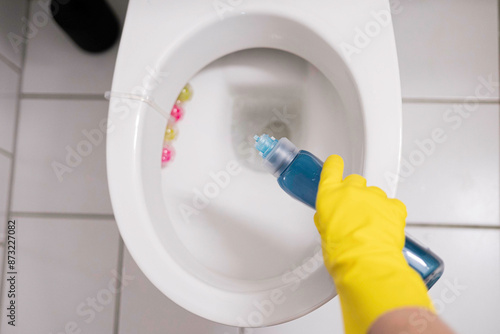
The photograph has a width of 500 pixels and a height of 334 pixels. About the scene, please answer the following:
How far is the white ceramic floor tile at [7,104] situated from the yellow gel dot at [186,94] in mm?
417

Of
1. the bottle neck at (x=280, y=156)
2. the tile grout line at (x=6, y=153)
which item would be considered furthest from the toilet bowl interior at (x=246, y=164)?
the tile grout line at (x=6, y=153)

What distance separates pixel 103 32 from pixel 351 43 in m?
0.54

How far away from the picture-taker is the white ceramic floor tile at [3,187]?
32.0 inches

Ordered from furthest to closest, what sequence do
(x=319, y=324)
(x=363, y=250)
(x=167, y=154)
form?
(x=319, y=324), (x=167, y=154), (x=363, y=250)

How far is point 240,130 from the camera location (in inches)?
25.8

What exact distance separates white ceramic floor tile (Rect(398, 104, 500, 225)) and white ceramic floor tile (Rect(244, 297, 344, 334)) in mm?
245

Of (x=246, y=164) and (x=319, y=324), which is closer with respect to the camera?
(x=246, y=164)

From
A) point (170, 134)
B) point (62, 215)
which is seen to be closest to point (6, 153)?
point (62, 215)

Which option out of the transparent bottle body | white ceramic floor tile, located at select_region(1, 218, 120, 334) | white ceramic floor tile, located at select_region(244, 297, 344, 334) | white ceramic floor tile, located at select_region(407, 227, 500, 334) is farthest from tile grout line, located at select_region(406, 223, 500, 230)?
white ceramic floor tile, located at select_region(1, 218, 120, 334)

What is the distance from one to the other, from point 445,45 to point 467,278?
1.59 ft

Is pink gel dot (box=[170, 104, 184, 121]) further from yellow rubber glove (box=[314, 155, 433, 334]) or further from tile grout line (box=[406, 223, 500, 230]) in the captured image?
tile grout line (box=[406, 223, 500, 230])

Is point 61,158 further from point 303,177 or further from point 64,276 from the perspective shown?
point 303,177

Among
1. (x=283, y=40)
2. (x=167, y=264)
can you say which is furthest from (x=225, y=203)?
(x=283, y=40)

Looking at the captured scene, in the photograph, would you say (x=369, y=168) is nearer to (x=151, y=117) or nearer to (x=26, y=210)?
(x=151, y=117)
